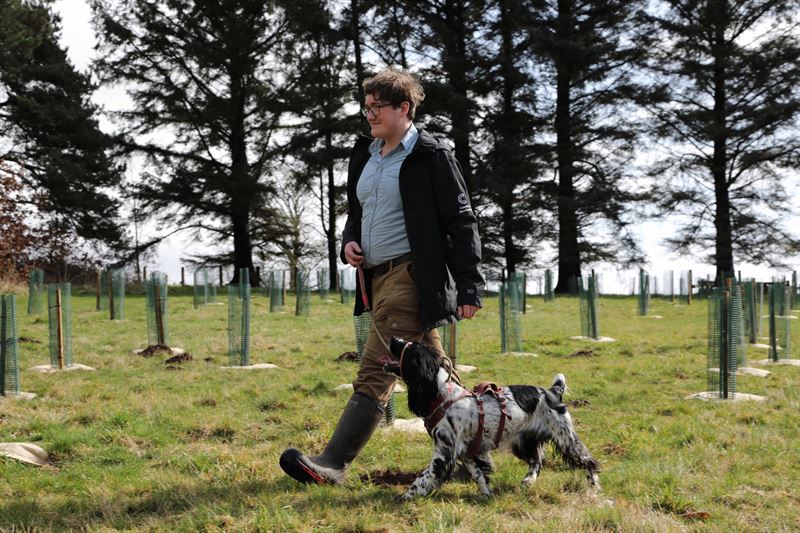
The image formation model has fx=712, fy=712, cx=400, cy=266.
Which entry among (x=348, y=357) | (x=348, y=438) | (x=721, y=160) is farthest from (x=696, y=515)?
(x=721, y=160)

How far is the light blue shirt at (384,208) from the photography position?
346 centimetres

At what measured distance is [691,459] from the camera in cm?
421

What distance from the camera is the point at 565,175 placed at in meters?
24.7

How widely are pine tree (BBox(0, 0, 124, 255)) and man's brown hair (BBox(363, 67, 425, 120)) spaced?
22094 mm

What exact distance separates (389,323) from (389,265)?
29 cm

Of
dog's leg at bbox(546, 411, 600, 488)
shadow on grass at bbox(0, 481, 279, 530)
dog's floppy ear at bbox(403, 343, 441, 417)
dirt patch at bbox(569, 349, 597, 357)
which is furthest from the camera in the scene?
dirt patch at bbox(569, 349, 597, 357)

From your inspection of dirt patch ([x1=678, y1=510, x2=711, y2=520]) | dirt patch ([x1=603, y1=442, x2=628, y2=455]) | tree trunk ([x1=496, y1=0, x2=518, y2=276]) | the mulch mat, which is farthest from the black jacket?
tree trunk ([x1=496, y1=0, x2=518, y2=276])

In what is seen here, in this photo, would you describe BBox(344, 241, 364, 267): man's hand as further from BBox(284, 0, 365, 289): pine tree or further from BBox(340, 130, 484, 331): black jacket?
BBox(284, 0, 365, 289): pine tree

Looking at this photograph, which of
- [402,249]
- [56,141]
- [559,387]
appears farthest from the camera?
[56,141]

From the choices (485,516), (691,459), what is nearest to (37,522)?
(485,516)

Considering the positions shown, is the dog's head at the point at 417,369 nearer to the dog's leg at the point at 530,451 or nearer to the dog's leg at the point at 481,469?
the dog's leg at the point at 481,469

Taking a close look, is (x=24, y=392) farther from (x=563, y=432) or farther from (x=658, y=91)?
(x=658, y=91)

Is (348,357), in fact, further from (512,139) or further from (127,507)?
(512,139)

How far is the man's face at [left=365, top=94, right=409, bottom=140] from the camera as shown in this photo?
340 centimetres
